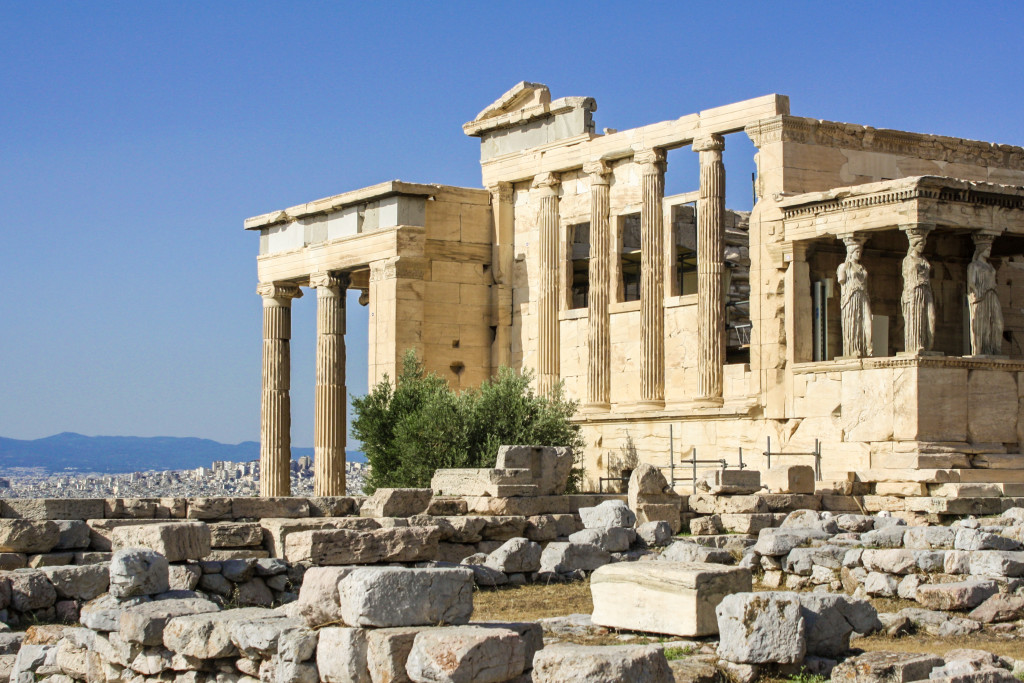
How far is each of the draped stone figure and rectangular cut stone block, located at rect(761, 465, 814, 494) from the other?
2937 millimetres

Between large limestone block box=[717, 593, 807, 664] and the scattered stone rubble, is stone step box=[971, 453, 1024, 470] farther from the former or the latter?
large limestone block box=[717, 593, 807, 664]

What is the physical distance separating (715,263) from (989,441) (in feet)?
17.7

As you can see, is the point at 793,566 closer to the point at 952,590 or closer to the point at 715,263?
the point at 952,590

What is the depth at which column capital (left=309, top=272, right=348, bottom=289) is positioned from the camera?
29.4m

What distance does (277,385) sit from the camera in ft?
100

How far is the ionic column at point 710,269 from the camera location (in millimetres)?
24469

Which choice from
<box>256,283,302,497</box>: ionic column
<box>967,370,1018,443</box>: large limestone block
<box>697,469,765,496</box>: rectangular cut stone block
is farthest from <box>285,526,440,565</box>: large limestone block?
<box>256,283,302,497</box>: ionic column

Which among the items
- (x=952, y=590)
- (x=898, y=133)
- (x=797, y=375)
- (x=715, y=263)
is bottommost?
(x=952, y=590)

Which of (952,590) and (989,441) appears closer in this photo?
(952,590)

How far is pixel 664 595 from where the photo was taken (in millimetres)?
10266

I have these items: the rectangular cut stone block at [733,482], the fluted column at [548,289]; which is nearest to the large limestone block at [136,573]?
the rectangular cut stone block at [733,482]

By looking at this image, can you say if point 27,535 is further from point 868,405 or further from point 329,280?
point 329,280

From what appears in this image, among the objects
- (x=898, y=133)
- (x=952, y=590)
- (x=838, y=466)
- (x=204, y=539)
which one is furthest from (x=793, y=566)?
(x=898, y=133)

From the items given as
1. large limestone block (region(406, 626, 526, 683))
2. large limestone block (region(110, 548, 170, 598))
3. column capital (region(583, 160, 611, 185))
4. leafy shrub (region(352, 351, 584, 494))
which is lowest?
large limestone block (region(406, 626, 526, 683))
